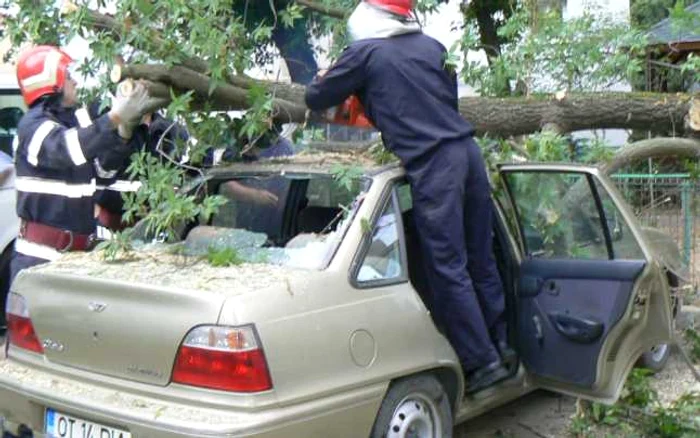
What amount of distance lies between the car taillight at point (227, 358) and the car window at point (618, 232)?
2123mm

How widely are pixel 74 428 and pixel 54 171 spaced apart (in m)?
1.57

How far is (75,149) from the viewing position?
4566 mm

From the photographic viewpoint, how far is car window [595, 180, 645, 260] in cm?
477

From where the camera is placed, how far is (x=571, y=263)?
15.6 feet

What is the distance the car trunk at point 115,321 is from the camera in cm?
366

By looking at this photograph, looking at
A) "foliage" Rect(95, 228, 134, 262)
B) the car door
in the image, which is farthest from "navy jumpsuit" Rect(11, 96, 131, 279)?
the car door

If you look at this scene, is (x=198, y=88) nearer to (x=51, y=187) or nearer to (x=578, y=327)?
(x=51, y=187)

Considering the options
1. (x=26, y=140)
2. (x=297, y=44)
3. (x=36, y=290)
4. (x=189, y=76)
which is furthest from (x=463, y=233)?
(x=297, y=44)

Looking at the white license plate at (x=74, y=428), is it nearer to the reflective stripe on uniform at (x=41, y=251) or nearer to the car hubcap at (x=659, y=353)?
the reflective stripe on uniform at (x=41, y=251)

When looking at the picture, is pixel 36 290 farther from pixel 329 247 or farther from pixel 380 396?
pixel 380 396

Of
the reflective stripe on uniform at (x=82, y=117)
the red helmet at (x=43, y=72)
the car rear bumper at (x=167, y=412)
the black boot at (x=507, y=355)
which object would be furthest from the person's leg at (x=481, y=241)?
the red helmet at (x=43, y=72)

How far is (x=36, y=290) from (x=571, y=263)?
2.52 meters

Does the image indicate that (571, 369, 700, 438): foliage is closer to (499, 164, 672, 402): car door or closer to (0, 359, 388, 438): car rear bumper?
(499, 164, 672, 402): car door

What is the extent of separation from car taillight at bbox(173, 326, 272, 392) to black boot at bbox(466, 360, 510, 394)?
4.37 ft
